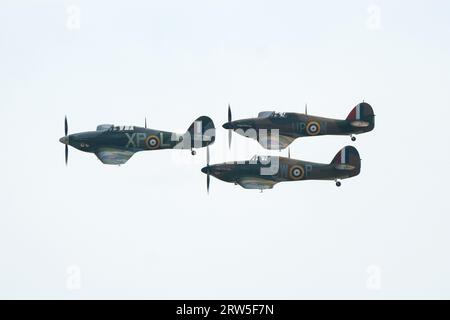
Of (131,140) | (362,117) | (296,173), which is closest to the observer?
(296,173)

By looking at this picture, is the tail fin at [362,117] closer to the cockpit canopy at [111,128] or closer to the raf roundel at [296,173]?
the raf roundel at [296,173]

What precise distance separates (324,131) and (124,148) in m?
15.8

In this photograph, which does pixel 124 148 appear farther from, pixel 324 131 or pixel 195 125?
pixel 324 131

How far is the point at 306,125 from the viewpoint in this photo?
292 feet

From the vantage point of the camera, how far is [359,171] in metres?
86.9

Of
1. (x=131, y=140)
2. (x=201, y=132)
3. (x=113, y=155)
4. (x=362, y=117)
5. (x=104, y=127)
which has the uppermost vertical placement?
(x=362, y=117)

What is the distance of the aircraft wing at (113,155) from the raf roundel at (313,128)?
13990 millimetres

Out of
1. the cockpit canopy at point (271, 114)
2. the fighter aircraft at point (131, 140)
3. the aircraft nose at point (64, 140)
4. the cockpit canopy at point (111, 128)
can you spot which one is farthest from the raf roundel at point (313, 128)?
the aircraft nose at point (64, 140)

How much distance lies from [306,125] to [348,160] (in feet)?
15.8

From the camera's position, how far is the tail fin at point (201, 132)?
88.3 m

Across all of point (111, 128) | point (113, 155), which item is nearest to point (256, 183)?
point (113, 155)

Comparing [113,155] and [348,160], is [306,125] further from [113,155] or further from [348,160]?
[113,155]
